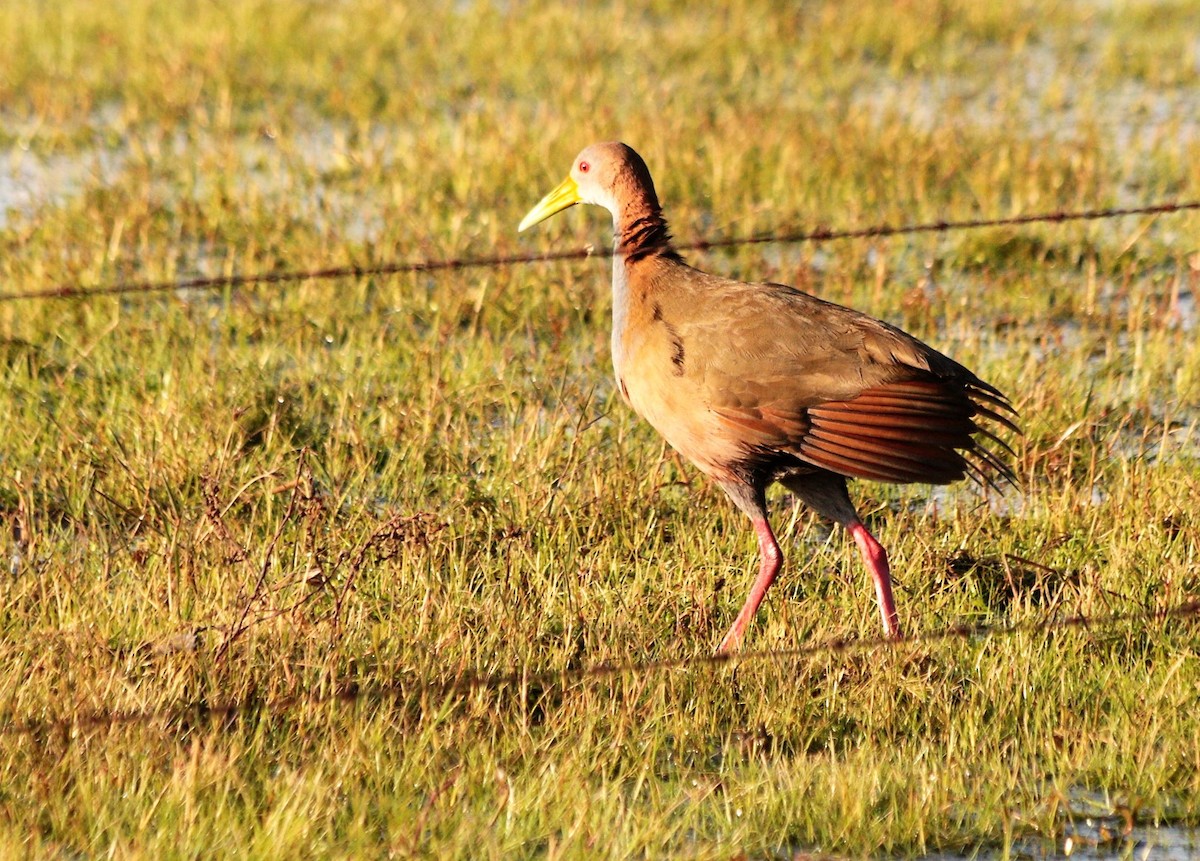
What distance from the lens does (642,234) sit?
5434 mm

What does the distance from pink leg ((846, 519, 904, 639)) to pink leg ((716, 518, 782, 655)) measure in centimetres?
2

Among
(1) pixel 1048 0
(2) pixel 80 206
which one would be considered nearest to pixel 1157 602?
(2) pixel 80 206

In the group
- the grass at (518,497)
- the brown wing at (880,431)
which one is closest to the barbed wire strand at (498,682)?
the grass at (518,497)

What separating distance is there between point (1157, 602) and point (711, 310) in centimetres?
148

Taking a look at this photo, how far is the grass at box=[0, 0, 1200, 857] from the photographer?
405 centimetres

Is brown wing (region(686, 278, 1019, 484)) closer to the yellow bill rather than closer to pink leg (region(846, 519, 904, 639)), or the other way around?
pink leg (region(846, 519, 904, 639))

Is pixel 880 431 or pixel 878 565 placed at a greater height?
pixel 880 431

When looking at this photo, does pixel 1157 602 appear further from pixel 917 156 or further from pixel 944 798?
pixel 917 156

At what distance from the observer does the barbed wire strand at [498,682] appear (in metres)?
4.07

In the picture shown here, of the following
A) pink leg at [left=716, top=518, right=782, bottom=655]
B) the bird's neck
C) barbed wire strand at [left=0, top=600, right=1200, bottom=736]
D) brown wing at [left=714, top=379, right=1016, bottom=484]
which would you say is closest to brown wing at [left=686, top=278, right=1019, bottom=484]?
brown wing at [left=714, top=379, right=1016, bottom=484]

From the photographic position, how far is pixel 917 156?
946 centimetres

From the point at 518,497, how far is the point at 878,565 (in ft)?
4.04

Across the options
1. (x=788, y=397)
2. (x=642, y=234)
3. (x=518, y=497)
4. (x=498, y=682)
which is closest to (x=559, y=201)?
(x=642, y=234)

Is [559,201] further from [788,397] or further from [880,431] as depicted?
[880,431]
